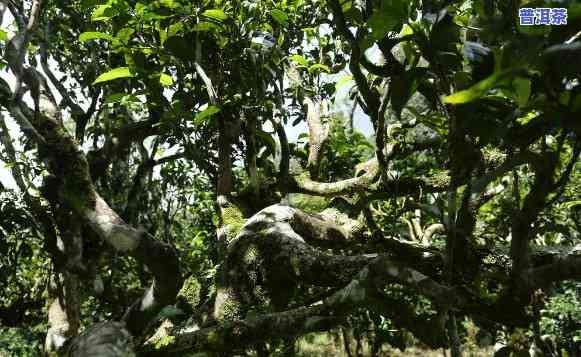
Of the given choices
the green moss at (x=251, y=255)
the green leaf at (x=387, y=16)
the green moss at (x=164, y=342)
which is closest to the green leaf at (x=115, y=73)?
the green moss at (x=251, y=255)

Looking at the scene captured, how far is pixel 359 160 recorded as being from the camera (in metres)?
4.44

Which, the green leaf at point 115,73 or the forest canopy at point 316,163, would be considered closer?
the forest canopy at point 316,163

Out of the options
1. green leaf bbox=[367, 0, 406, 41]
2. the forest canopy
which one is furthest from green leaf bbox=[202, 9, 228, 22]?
green leaf bbox=[367, 0, 406, 41]

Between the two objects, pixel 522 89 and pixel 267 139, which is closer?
pixel 522 89

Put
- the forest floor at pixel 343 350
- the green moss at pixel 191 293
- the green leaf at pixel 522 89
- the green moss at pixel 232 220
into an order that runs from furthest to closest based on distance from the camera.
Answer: the forest floor at pixel 343 350, the green moss at pixel 232 220, the green moss at pixel 191 293, the green leaf at pixel 522 89

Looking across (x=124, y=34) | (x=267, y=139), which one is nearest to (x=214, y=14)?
(x=124, y=34)

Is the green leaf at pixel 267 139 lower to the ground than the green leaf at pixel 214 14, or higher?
lower

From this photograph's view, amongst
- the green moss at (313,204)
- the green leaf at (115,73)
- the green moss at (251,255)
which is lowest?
the green moss at (313,204)

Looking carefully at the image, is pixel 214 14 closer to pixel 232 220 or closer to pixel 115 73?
pixel 115 73

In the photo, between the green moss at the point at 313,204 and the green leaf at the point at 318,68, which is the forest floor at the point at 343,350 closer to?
the green moss at the point at 313,204

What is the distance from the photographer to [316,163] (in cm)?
339

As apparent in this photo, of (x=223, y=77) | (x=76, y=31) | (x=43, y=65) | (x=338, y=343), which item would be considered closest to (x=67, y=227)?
(x=43, y=65)

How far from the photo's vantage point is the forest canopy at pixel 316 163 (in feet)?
3.39

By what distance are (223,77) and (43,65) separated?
2.22 meters
